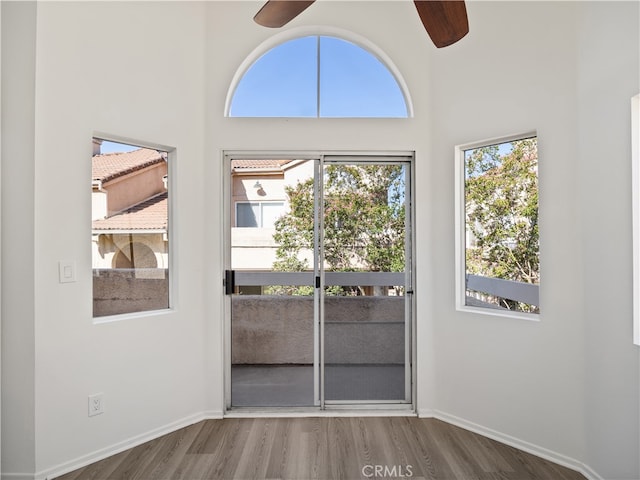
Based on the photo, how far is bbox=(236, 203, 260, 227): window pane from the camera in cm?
302

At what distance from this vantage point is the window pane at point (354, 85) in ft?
9.91

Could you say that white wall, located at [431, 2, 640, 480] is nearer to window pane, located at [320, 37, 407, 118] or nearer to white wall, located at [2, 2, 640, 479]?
white wall, located at [2, 2, 640, 479]

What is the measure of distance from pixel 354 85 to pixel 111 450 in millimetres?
3027

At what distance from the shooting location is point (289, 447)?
2508 mm

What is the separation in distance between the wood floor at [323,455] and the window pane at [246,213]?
1.48 metres

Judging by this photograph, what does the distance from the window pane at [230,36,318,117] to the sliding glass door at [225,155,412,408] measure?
1.25 ft
